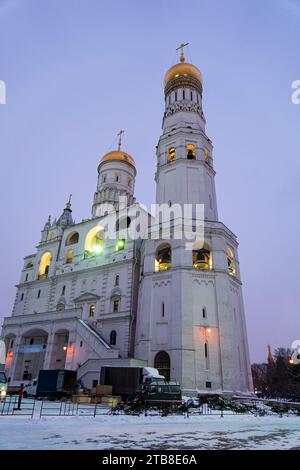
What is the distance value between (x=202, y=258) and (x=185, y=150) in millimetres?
14978

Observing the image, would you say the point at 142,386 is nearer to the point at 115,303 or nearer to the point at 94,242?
the point at 115,303

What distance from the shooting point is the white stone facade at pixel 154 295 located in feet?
108

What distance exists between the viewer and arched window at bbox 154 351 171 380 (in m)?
32.9

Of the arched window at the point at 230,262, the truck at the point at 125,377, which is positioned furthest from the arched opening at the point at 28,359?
the arched window at the point at 230,262

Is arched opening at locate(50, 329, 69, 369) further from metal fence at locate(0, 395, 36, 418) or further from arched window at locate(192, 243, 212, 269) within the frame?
metal fence at locate(0, 395, 36, 418)

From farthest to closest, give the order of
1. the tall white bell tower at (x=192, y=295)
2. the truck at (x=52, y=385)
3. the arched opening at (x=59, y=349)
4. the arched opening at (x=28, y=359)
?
the arched opening at (x=28, y=359) → the arched opening at (x=59, y=349) → the tall white bell tower at (x=192, y=295) → the truck at (x=52, y=385)

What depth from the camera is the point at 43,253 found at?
53500mm

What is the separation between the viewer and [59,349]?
40.5m

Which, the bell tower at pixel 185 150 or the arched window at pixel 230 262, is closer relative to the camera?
the arched window at pixel 230 262

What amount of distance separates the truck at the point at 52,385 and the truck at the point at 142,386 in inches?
146

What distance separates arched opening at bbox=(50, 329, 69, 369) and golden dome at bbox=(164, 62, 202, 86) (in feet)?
133

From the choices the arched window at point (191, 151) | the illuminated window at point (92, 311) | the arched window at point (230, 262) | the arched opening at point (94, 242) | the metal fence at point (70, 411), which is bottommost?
the metal fence at point (70, 411)

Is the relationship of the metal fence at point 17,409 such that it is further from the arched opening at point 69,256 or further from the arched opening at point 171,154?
the arched opening at point 171,154
